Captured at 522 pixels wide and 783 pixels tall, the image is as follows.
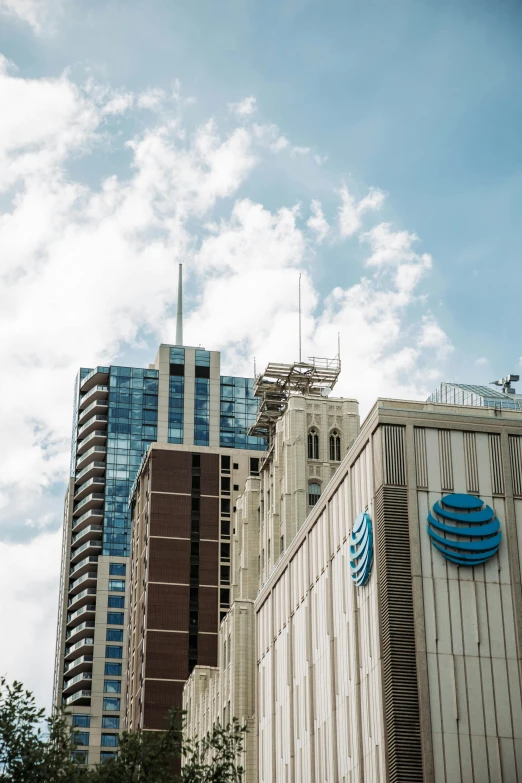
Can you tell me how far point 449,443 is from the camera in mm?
69688

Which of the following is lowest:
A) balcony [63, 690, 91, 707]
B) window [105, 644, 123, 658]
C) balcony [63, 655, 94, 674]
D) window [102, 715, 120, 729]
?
window [102, 715, 120, 729]

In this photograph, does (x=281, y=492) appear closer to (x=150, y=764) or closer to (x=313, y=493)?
(x=313, y=493)

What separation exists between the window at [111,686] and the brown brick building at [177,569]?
18342 mm

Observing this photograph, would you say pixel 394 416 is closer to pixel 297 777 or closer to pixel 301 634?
pixel 301 634

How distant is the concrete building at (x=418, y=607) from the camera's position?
205ft

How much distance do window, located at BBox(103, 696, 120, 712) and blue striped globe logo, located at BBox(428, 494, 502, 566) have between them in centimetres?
13448

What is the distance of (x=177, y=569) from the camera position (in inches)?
6491

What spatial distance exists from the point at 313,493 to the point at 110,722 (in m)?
81.6

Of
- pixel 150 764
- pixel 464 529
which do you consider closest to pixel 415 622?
pixel 464 529

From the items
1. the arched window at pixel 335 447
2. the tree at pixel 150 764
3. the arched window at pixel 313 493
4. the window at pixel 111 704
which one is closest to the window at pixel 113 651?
the window at pixel 111 704

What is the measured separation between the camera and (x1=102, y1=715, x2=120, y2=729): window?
190 m

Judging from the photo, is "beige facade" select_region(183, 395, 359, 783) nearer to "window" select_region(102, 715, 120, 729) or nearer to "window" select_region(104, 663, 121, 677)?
"window" select_region(102, 715, 120, 729)

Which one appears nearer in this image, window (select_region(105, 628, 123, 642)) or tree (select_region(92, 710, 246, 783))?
tree (select_region(92, 710, 246, 783))

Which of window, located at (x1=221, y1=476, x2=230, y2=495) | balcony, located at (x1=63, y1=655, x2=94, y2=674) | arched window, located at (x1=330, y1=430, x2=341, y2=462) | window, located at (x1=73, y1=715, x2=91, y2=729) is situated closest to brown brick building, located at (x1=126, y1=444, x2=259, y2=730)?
window, located at (x1=221, y1=476, x2=230, y2=495)
